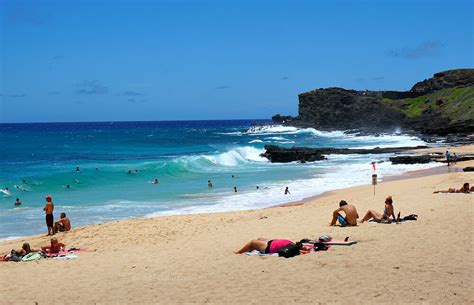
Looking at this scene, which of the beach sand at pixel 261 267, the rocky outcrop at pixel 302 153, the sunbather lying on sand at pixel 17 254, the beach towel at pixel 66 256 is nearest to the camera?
the beach sand at pixel 261 267

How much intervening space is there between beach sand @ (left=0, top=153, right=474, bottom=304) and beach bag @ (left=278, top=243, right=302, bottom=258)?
186mm

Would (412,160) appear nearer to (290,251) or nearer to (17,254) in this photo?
(290,251)

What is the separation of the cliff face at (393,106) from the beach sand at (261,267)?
66.0 metres

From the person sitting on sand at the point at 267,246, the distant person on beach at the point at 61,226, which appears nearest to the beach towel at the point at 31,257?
the person sitting on sand at the point at 267,246

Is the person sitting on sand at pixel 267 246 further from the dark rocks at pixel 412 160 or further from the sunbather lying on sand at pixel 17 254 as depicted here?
the dark rocks at pixel 412 160

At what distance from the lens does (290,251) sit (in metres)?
11.2

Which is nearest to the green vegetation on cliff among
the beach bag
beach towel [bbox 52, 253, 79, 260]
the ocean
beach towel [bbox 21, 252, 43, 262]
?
the ocean

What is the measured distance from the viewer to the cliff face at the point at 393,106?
3462 inches

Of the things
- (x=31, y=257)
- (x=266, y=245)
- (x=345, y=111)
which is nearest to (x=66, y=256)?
(x=31, y=257)

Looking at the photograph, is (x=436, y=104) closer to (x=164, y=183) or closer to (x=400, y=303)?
(x=164, y=183)

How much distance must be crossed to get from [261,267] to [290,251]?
0.90 metres

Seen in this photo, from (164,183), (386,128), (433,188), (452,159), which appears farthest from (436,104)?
(433,188)

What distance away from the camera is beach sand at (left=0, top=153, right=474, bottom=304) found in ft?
29.0

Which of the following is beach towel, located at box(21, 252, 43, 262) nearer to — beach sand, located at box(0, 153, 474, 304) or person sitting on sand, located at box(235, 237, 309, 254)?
beach sand, located at box(0, 153, 474, 304)
